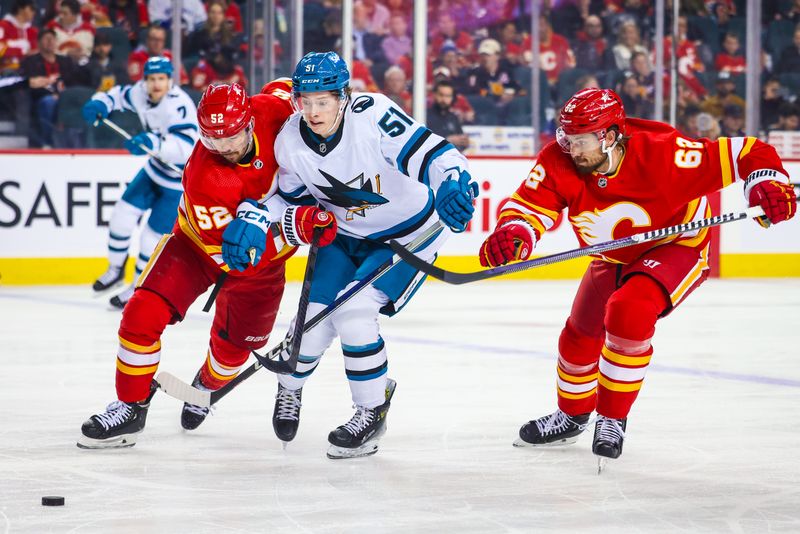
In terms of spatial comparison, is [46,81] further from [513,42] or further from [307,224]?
[307,224]

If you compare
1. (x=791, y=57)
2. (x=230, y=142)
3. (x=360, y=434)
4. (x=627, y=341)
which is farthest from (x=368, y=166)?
(x=791, y=57)

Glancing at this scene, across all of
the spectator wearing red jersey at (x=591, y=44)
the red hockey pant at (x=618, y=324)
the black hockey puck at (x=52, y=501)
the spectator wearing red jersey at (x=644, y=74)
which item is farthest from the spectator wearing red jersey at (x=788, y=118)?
the black hockey puck at (x=52, y=501)

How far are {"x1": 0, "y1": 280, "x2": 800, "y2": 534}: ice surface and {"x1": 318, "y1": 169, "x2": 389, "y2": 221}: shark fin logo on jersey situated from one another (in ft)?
1.96

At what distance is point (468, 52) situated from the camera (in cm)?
893

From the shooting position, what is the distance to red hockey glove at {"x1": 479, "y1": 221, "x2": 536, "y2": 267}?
10.0 ft

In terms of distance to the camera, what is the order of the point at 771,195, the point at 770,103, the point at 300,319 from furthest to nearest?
1. the point at 770,103
2. the point at 300,319
3. the point at 771,195

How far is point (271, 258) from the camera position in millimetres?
3361

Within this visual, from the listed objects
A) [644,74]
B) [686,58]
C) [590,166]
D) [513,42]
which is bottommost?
[590,166]

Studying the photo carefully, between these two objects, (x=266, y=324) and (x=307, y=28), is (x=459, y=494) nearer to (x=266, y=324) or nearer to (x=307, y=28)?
(x=266, y=324)

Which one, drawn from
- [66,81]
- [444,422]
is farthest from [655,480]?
[66,81]

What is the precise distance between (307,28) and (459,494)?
6231 mm

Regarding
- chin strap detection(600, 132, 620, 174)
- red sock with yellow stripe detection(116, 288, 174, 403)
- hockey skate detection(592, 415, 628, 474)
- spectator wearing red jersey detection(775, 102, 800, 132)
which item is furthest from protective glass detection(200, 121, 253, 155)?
spectator wearing red jersey detection(775, 102, 800, 132)

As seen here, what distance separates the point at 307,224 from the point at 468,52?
5.99 m

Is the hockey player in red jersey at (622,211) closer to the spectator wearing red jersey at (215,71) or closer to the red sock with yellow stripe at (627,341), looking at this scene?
the red sock with yellow stripe at (627,341)
